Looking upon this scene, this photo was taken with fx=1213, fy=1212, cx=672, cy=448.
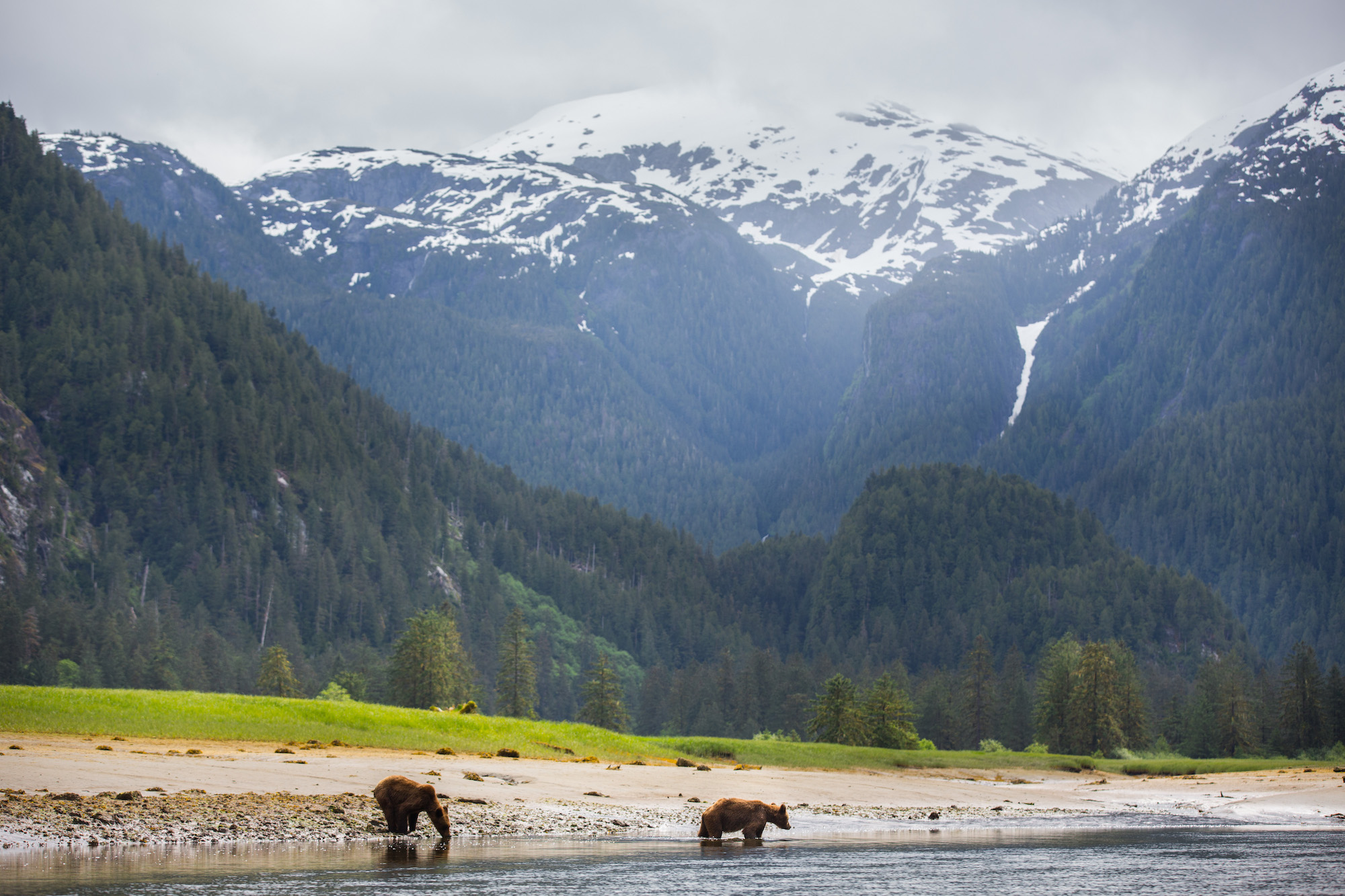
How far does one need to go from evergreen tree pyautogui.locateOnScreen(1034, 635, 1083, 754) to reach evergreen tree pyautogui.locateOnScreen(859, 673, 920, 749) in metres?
23.7

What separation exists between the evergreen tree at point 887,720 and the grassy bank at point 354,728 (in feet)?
56.0

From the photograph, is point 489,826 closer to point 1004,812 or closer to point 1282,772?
point 1004,812

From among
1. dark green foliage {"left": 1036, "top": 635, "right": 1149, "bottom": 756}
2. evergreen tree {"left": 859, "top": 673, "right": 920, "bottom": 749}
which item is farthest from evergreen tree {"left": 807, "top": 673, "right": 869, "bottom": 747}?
dark green foliage {"left": 1036, "top": 635, "right": 1149, "bottom": 756}

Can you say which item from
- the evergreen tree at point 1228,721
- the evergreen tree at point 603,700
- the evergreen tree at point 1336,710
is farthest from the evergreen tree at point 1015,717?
the evergreen tree at point 603,700

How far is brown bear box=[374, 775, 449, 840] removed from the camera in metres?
34.2

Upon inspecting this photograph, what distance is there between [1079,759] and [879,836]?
63503 mm

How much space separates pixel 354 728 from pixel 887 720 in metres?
56.3

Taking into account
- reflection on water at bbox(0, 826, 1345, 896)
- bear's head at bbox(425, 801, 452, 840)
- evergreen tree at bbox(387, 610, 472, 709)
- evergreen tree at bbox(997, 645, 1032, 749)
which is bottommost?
evergreen tree at bbox(997, 645, 1032, 749)

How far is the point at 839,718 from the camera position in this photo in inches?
4021

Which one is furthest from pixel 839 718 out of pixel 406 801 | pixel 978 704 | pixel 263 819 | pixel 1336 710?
pixel 263 819

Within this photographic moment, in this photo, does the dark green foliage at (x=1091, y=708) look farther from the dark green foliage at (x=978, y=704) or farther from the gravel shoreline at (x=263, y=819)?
the gravel shoreline at (x=263, y=819)

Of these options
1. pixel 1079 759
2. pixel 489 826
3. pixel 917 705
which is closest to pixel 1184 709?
pixel 917 705

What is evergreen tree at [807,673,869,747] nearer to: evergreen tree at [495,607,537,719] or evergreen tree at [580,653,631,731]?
evergreen tree at [580,653,631,731]

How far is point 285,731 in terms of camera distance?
5609 cm
